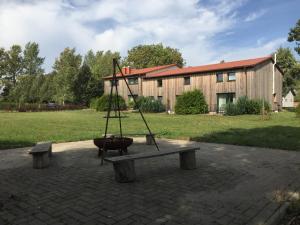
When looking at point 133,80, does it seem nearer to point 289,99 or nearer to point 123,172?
point 123,172

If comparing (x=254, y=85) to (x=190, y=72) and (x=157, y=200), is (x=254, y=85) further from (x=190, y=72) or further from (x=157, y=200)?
(x=157, y=200)

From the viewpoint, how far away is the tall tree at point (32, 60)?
2751 inches

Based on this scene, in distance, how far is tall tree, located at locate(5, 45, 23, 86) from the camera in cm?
6469

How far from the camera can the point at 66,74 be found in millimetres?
55062

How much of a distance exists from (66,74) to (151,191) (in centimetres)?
5272

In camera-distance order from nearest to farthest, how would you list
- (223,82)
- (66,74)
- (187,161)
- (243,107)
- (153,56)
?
(187,161) < (243,107) < (223,82) < (66,74) < (153,56)

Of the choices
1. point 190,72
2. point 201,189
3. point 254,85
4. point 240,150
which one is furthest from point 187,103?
point 201,189

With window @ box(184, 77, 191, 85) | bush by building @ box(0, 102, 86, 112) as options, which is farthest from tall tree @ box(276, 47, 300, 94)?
bush by building @ box(0, 102, 86, 112)

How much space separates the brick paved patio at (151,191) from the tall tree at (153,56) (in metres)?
62.1

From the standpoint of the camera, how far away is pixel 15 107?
45.4 metres

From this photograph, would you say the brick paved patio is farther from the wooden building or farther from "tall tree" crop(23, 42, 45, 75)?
"tall tree" crop(23, 42, 45, 75)

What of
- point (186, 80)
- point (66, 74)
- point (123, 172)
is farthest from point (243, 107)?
point (66, 74)

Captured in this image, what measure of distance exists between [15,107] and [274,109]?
35913mm

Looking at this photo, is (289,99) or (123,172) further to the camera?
(289,99)
